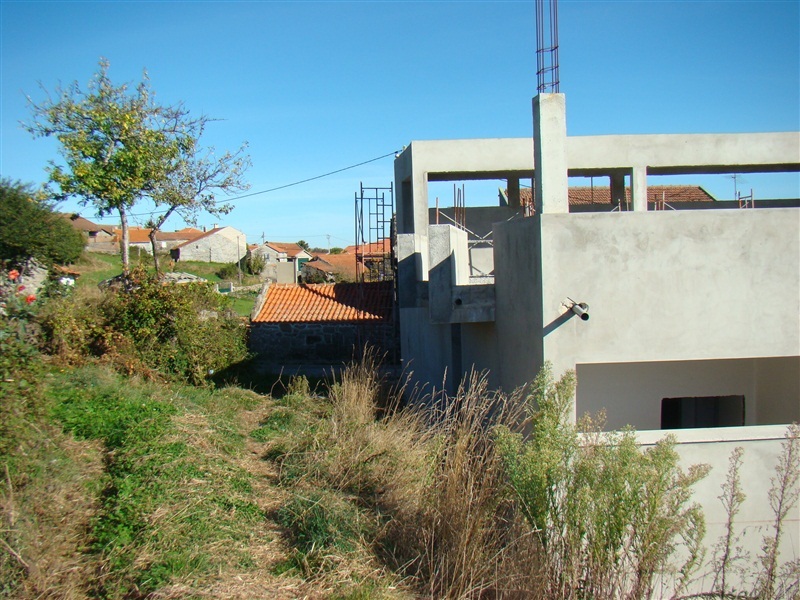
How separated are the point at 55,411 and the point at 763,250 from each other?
8922 mm

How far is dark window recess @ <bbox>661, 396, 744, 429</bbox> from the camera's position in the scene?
33.9 feet

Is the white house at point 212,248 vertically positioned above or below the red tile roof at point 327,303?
above

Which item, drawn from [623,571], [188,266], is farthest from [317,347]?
[188,266]

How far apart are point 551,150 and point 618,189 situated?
12.1 meters

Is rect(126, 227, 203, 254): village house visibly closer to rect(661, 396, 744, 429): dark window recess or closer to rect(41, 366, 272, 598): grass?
rect(41, 366, 272, 598): grass

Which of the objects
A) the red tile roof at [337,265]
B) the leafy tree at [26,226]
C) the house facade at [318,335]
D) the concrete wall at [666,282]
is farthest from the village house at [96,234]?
the concrete wall at [666,282]

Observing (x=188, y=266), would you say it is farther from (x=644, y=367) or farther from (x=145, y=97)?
(x=644, y=367)

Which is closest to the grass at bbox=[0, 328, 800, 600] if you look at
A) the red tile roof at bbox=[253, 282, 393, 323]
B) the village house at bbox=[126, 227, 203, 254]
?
the red tile roof at bbox=[253, 282, 393, 323]

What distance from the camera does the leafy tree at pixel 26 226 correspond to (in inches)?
699

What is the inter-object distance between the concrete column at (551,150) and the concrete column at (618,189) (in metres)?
11.5

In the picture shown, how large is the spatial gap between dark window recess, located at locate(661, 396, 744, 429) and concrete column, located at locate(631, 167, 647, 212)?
21.4 ft

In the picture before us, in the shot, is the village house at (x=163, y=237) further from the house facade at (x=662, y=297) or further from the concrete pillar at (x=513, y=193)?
the house facade at (x=662, y=297)

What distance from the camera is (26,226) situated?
1817cm

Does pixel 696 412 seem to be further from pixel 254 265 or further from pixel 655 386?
pixel 254 265
